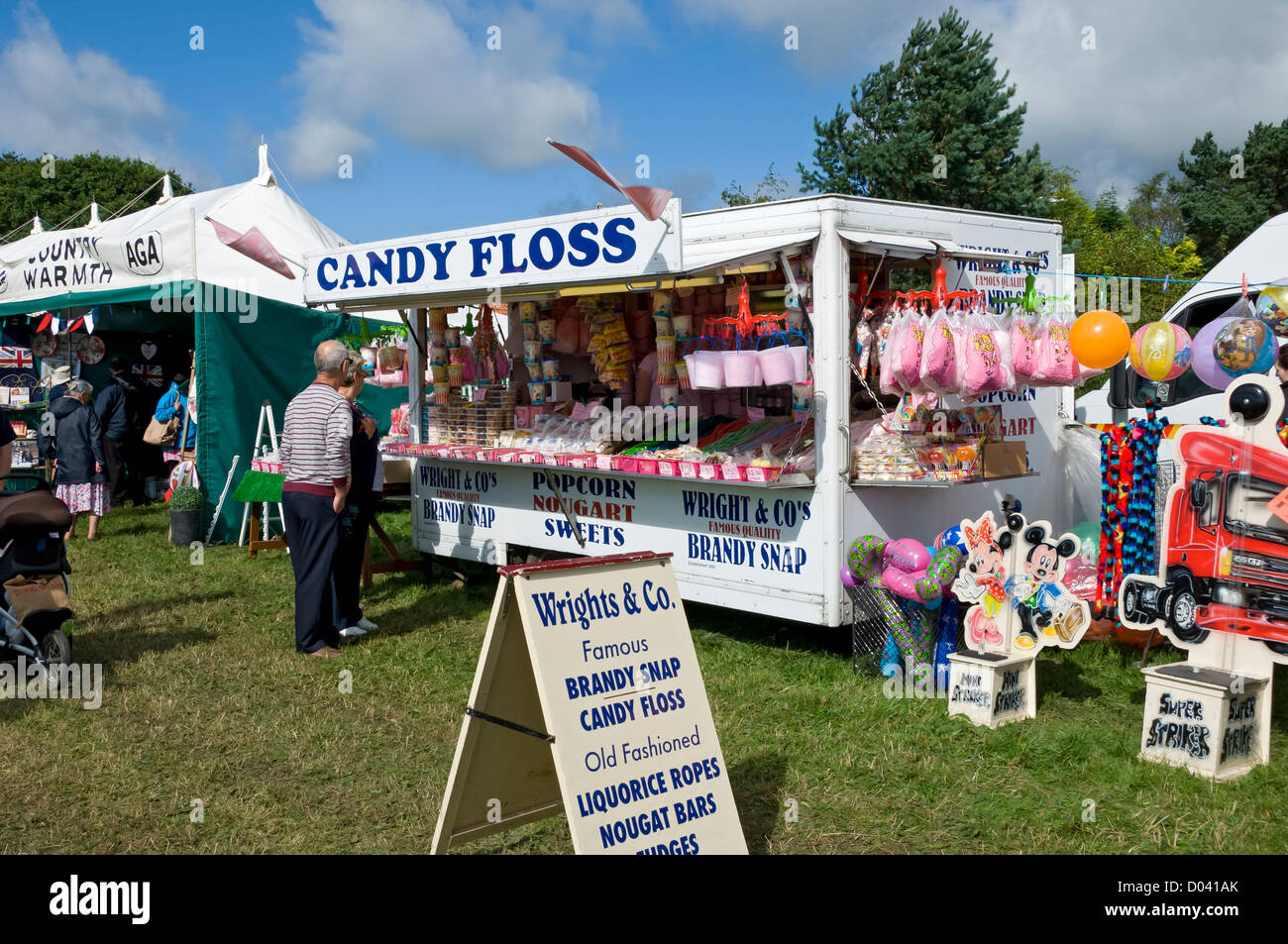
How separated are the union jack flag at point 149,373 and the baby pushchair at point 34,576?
879 cm

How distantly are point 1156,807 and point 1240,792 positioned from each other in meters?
0.39

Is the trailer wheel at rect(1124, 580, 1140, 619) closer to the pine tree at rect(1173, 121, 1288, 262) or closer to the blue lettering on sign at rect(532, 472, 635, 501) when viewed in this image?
the blue lettering on sign at rect(532, 472, 635, 501)

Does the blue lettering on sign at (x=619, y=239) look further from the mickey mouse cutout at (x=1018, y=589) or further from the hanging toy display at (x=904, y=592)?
the mickey mouse cutout at (x=1018, y=589)

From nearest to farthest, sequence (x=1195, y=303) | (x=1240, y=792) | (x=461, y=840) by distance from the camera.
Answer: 1. (x=461, y=840)
2. (x=1240, y=792)
3. (x=1195, y=303)

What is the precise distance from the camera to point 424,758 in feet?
15.7

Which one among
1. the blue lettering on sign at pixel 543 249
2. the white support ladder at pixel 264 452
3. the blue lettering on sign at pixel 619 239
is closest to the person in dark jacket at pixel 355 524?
the blue lettering on sign at pixel 543 249

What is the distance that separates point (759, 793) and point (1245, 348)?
2966 millimetres

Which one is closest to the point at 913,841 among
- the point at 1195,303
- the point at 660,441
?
the point at 660,441

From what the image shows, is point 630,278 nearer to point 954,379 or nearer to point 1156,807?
point 954,379

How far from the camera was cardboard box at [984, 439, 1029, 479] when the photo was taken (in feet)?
20.0

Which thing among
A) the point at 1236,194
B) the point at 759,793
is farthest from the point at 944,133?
the point at 759,793

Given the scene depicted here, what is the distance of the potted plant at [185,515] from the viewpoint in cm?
1021

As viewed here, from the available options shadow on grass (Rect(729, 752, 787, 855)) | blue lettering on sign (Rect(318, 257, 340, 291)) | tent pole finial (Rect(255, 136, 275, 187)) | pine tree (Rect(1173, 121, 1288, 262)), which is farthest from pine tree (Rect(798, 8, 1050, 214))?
shadow on grass (Rect(729, 752, 787, 855))

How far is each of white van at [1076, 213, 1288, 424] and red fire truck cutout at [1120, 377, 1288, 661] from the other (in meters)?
2.63
